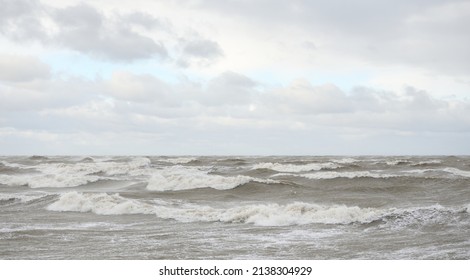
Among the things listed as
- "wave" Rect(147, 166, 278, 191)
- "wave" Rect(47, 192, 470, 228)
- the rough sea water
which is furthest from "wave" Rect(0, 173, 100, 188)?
"wave" Rect(47, 192, 470, 228)

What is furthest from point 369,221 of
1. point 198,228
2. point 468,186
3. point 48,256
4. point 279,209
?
point 468,186

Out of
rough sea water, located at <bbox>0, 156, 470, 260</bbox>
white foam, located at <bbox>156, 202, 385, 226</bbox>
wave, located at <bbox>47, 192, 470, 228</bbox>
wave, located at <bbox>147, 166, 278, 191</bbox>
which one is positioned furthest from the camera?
wave, located at <bbox>147, 166, 278, 191</bbox>

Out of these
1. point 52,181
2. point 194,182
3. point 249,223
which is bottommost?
point 249,223

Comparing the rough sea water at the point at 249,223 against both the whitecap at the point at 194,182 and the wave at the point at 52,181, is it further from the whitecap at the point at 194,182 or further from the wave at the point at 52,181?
the wave at the point at 52,181

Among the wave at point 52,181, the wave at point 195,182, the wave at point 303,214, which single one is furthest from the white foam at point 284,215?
the wave at point 52,181

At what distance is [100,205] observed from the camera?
60.0 feet

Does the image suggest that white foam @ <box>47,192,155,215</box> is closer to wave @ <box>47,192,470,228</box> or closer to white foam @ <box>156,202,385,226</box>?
wave @ <box>47,192,470,228</box>

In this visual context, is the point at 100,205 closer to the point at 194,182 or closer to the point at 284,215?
the point at 284,215

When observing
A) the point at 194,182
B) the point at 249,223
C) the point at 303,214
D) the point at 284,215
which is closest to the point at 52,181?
the point at 194,182

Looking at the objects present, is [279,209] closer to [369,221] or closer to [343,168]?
[369,221]

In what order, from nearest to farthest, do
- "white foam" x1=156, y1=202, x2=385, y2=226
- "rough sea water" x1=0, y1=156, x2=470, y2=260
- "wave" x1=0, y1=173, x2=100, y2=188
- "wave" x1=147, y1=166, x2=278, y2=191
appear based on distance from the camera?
"rough sea water" x1=0, y1=156, x2=470, y2=260, "white foam" x1=156, y1=202, x2=385, y2=226, "wave" x1=147, y1=166, x2=278, y2=191, "wave" x1=0, y1=173, x2=100, y2=188

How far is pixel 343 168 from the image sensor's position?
37.5 m

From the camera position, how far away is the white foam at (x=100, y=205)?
1739 centimetres

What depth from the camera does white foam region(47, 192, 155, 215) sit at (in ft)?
57.1
